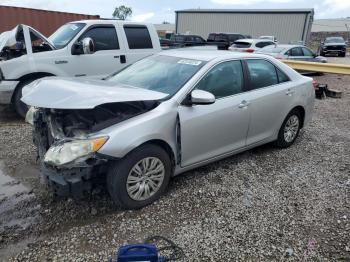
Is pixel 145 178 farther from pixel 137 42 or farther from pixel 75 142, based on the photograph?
pixel 137 42

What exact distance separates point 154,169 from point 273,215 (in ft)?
4.33

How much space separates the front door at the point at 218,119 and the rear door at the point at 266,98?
176 mm

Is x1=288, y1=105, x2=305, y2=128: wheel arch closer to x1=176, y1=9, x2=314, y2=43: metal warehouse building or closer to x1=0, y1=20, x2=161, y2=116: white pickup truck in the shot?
x1=0, y1=20, x2=161, y2=116: white pickup truck

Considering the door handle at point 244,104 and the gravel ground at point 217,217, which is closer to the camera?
the gravel ground at point 217,217

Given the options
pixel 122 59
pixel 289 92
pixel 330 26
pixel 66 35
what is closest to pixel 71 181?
pixel 289 92

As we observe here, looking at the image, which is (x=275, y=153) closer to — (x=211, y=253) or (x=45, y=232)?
(x=211, y=253)

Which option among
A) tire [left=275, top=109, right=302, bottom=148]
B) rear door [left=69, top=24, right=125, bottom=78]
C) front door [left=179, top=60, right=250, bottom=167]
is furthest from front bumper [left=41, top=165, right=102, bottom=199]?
rear door [left=69, top=24, right=125, bottom=78]

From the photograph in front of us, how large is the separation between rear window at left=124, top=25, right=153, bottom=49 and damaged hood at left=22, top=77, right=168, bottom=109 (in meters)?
4.25

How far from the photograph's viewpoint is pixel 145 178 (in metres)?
3.50

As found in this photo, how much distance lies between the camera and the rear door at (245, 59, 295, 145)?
4531 mm

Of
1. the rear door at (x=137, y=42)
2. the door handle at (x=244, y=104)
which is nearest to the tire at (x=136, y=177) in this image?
the door handle at (x=244, y=104)

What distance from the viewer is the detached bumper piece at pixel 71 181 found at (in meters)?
3.08

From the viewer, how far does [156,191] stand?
3.65 metres

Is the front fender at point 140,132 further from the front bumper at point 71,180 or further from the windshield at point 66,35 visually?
the windshield at point 66,35
